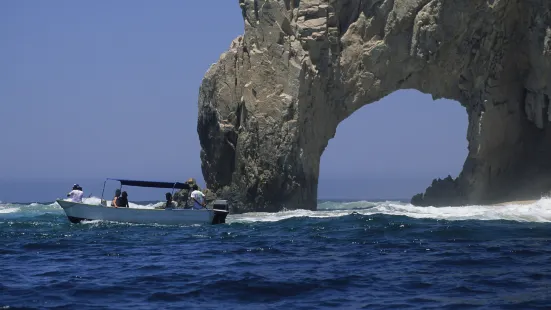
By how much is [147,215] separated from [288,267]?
13489mm

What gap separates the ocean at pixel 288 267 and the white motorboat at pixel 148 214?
2.85 m

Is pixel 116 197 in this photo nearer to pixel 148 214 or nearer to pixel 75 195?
pixel 75 195

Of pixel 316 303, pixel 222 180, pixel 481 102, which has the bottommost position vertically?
pixel 316 303

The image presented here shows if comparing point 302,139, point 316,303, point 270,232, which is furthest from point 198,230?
point 316,303

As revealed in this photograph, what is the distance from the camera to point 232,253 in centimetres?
1786

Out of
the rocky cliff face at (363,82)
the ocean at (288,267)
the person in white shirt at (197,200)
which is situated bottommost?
the ocean at (288,267)

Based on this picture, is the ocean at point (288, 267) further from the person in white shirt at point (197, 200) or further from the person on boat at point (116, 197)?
the person on boat at point (116, 197)

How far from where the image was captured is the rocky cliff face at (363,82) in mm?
35000

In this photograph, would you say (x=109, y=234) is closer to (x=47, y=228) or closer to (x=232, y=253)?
(x=47, y=228)

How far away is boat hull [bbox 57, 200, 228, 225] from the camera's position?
27.7 m

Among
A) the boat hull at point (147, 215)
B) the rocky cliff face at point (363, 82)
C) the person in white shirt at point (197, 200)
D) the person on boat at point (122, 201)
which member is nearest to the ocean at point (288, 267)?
the boat hull at point (147, 215)

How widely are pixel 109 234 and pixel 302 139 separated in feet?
46.0

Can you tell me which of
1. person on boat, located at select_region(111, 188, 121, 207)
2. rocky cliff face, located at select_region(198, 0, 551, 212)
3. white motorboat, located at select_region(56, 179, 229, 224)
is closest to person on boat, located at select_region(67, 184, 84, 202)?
white motorboat, located at select_region(56, 179, 229, 224)

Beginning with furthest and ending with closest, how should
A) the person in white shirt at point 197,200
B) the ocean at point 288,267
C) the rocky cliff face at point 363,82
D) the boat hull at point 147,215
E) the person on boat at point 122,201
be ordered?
the rocky cliff face at point 363,82 < the person on boat at point 122,201 < the person in white shirt at point 197,200 < the boat hull at point 147,215 < the ocean at point 288,267
